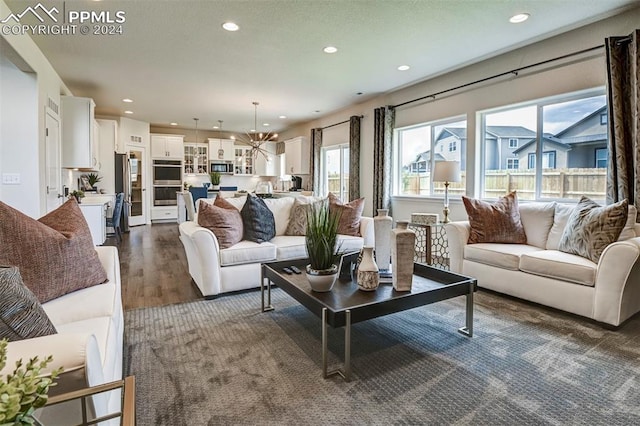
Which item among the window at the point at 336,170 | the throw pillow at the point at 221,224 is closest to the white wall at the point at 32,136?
the throw pillow at the point at 221,224

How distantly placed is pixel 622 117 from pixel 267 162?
9073 mm

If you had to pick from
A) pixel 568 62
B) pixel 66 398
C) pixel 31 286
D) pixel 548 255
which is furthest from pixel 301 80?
pixel 66 398

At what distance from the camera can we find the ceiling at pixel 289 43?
3.25m

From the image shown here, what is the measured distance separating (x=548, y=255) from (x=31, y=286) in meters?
3.65

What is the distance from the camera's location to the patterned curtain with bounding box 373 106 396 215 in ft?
20.2

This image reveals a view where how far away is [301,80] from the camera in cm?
552

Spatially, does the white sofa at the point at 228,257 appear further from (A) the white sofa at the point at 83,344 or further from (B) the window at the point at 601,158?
(B) the window at the point at 601,158

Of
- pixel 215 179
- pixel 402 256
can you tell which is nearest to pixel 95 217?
pixel 215 179

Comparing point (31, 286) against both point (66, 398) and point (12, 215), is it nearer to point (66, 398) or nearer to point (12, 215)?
point (12, 215)

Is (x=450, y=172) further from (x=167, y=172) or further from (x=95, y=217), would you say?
(x=167, y=172)

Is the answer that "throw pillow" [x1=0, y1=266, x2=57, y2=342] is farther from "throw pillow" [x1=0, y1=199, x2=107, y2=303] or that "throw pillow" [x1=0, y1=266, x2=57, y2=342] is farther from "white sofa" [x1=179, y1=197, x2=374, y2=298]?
"white sofa" [x1=179, y1=197, x2=374, y2=298]

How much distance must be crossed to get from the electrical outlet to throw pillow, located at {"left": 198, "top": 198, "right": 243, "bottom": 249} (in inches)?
87.9

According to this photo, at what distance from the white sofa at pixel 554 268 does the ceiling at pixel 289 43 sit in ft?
6.40

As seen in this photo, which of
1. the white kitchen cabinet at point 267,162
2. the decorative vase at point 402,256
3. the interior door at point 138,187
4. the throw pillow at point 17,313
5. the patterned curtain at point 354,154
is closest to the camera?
the throw pillow at point 17,313
